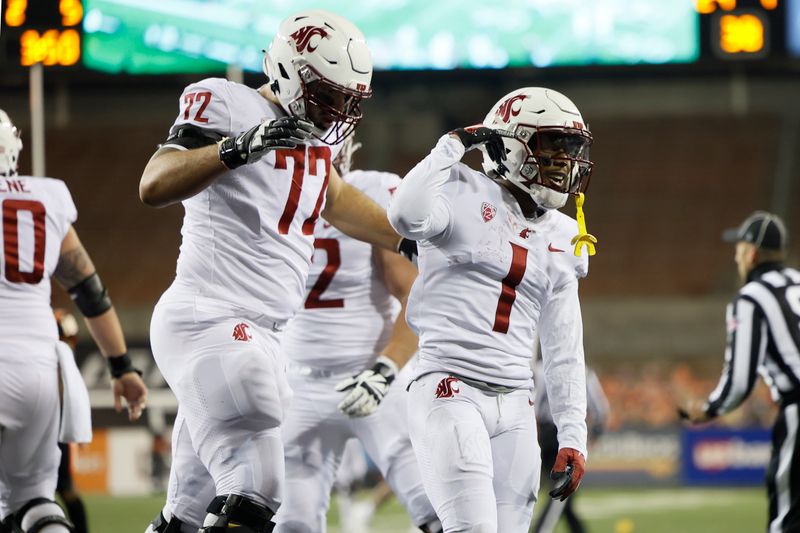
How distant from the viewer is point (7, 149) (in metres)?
4.46

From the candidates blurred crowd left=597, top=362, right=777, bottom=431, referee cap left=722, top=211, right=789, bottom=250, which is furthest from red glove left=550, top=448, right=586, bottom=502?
blurred crowd left=597, top=362, right=777, bottom=431

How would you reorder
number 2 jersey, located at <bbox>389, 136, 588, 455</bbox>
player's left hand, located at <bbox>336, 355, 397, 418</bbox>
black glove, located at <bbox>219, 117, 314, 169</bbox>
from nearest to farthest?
black glove, located at <bbox>219, 117, 314, 169</bbox>, number 2 jersey, located at <bbox>389, 136, 588, 455</bbox>, player's left hand, located at <bbox>336, 355, 397, 418</bbox>

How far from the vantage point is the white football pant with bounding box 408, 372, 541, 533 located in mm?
3479

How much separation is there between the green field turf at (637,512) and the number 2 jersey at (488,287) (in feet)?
16.4

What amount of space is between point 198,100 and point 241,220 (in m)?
0.37

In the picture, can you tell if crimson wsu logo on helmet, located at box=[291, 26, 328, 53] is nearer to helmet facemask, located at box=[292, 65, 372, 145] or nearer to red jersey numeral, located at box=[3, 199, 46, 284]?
helmet facemask, located at box=[292, 65, 372, 145]

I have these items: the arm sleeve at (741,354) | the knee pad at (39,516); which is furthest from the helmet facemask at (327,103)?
the arm sleeve at (741,354)

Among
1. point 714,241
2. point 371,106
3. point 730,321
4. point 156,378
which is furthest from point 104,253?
point 730,321

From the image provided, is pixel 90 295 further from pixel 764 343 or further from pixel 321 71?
pixel 764 343

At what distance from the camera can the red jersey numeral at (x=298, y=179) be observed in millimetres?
3559

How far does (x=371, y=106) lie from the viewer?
19625mm

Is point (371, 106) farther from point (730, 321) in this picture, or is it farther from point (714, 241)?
point (730, 321)

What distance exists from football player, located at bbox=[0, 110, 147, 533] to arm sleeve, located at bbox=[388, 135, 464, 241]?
147 centimetres

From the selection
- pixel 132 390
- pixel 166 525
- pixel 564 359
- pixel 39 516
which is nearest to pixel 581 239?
pixel 564 359
